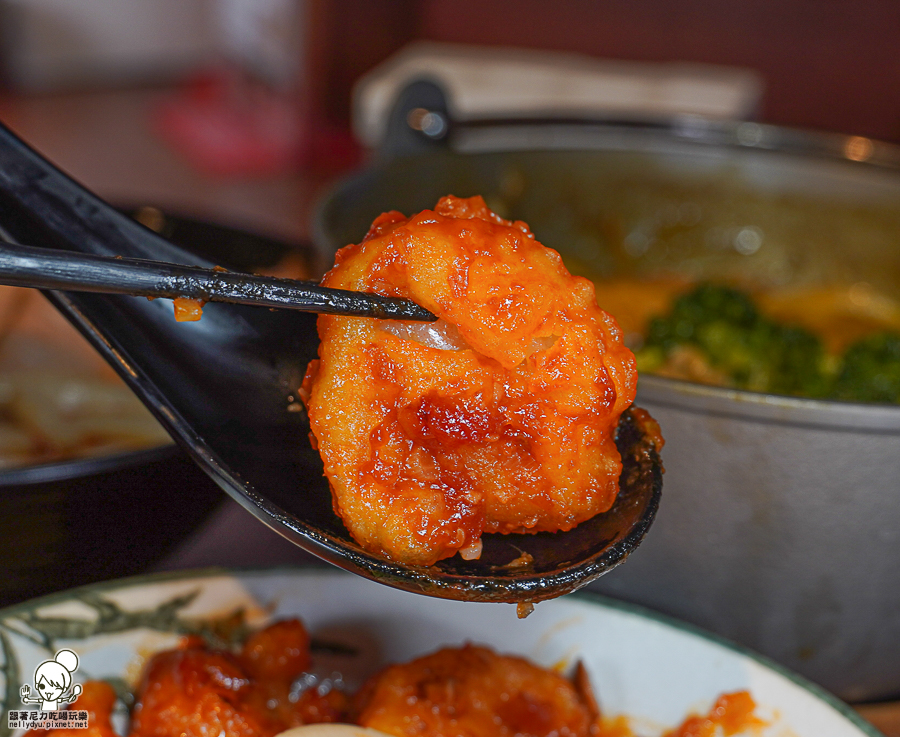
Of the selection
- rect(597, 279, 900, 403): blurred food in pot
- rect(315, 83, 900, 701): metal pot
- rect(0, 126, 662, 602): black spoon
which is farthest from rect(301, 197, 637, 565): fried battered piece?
rect(597, 279, 900, 403): blurred food in pot

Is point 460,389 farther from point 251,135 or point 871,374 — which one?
point 251,135

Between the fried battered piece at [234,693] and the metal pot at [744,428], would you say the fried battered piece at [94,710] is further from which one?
the metal pot at [744,428]

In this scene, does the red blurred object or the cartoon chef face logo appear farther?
the red blurred object

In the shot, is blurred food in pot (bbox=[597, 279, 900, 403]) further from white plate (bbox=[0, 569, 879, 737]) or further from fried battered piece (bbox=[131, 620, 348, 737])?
fried battered piece (bbox=[131, 620, 348, 737])

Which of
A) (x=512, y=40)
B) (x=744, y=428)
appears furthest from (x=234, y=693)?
(x=512, y=40)

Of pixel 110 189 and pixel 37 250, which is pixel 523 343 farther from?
pixel 110 189

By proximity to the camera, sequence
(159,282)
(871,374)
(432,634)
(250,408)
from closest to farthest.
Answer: (159,282) < (250,408) < (432,634) < (871,374)

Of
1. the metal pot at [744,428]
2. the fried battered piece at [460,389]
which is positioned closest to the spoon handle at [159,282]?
the fried battered piece at [460,389]

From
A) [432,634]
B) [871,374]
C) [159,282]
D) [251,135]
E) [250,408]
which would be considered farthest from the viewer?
[251,135]
